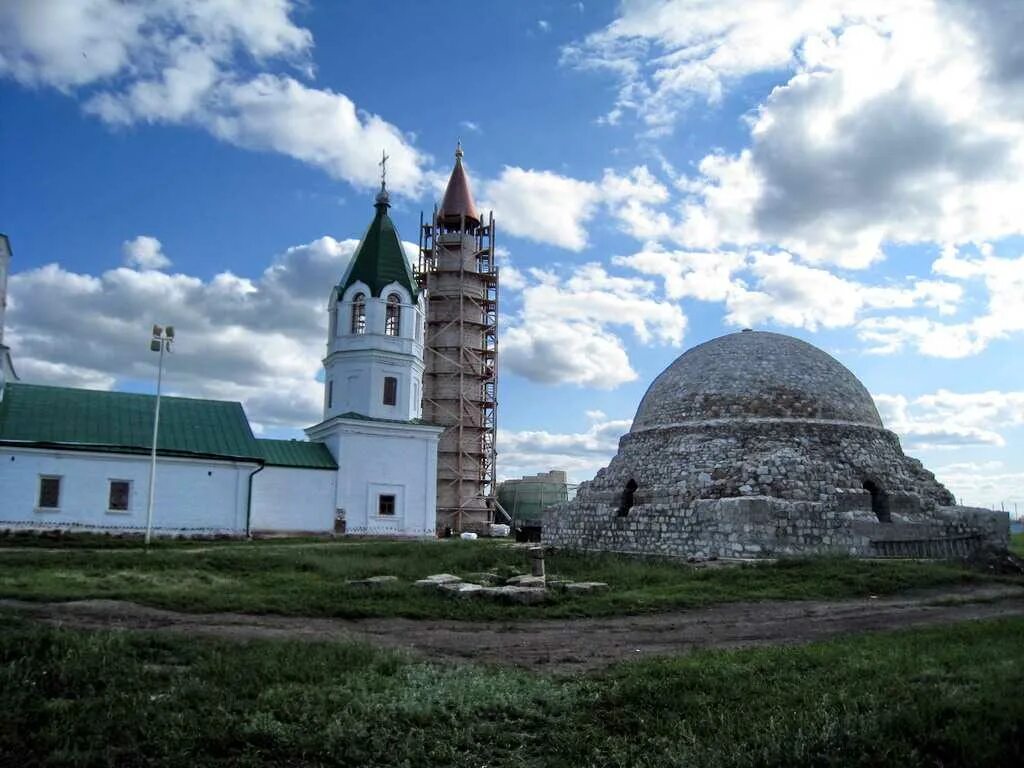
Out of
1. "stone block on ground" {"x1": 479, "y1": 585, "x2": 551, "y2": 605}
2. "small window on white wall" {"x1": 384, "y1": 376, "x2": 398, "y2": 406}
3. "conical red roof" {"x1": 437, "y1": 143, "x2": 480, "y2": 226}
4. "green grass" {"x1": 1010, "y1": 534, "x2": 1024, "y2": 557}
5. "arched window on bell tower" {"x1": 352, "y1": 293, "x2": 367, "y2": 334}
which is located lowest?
"stone block on ground" {"x1": 479, "y1": 585, "x2": 551, "y2": 605}

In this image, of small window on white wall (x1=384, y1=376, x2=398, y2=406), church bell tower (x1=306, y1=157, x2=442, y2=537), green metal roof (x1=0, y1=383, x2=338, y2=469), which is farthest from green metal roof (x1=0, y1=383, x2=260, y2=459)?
small window on white wall (x1=384, y1=376, x2=398, y2=406)

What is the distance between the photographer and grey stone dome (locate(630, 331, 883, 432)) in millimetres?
20391

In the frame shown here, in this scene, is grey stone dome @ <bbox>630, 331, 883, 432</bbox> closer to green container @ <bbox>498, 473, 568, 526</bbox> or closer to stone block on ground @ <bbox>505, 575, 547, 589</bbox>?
stone block on ground @ <bbox>505, 575, 547, 589</bbox>

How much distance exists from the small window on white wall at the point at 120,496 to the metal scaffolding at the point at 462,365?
18.5 metres

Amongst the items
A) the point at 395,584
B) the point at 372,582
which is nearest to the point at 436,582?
the point at 395,584

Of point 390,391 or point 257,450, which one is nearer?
Answer: point 257,450

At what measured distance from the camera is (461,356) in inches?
1700

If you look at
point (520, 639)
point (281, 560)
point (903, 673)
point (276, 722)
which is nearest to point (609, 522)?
point (281, 560)

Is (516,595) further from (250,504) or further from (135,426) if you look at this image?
(135,426)

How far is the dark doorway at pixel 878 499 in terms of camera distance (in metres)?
19.0

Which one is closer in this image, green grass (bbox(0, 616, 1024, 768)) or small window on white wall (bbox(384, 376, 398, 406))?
green grass (bbox(0, 616, 1024, 768))

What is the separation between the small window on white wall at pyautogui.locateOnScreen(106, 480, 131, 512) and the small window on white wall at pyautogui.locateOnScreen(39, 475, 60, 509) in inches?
60.0

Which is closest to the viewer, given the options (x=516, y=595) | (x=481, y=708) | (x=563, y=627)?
(x=481, y=708)

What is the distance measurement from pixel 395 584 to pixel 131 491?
16198 millimetres
